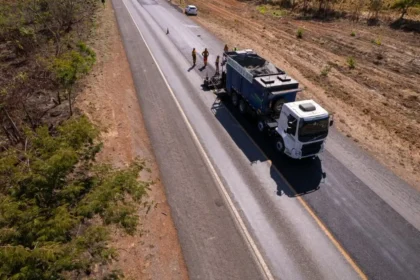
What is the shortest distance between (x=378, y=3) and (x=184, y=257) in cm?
4503

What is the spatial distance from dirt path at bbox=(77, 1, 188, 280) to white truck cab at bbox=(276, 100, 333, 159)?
7123mm

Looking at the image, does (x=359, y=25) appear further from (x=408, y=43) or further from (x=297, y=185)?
(x=297, y=185)

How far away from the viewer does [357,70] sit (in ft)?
94.9

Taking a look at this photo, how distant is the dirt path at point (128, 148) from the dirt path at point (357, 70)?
1241 cm

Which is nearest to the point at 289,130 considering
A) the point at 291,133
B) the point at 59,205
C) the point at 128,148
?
the point at 291,133

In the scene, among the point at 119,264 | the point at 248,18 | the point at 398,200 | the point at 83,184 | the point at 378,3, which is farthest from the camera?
the point at 248,18

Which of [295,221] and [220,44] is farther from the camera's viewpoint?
[220,44]

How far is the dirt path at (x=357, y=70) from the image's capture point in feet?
62.3

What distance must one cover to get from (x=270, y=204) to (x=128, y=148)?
8.77 metres

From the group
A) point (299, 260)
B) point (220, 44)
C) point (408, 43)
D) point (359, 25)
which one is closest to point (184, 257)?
point (299, 260)

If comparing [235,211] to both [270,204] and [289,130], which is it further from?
[289,130]

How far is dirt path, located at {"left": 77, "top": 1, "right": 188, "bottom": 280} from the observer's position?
37.1 feet

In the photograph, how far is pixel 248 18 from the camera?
156 ft

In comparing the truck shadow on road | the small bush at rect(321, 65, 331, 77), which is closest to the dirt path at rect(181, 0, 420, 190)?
the small bush at rect(321, 65, 331, 77)
